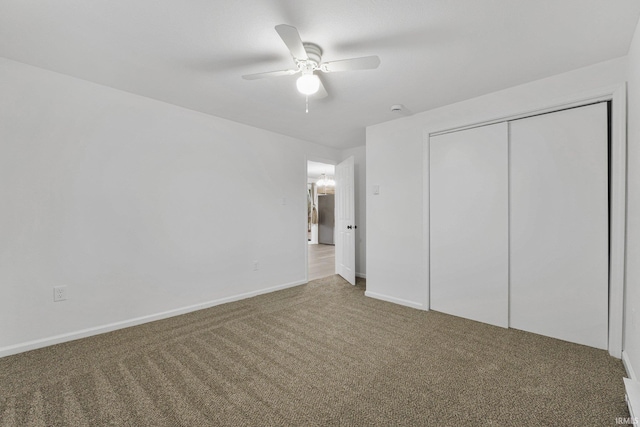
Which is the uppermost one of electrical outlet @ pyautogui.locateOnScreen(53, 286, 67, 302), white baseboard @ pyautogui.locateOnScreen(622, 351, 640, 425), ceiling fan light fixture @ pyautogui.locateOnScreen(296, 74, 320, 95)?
ceiling fan light fixture @ pyautogui.locateOnScreen(296, 74, 320, 95)

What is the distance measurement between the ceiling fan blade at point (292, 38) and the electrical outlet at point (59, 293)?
2764 millimetres

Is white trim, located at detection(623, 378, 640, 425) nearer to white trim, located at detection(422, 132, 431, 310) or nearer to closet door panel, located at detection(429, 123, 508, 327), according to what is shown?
closet door panel, located at detection(429, 123, 508, 327)

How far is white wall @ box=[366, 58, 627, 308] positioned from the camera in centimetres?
285

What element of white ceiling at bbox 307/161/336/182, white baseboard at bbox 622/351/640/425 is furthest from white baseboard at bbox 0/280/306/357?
white ceiling at bbox 307/161/336/182

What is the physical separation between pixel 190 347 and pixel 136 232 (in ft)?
4.31

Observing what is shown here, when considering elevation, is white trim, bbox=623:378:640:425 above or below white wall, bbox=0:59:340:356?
below

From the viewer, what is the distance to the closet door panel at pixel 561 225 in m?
2.32

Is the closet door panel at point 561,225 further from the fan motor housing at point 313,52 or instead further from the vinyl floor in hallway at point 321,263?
the vinyl floor in hallway at point 321,263

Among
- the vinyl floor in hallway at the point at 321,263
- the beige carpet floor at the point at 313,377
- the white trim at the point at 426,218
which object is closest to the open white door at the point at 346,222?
the vinyl floor in hallway at the point at 321,263

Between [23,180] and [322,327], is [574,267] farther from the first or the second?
[23,180]

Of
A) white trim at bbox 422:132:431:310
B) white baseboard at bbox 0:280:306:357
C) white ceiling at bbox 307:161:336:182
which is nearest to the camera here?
white baseboard at bbox 0:280:306:357

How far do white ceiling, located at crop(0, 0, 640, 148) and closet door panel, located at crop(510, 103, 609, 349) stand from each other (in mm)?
519

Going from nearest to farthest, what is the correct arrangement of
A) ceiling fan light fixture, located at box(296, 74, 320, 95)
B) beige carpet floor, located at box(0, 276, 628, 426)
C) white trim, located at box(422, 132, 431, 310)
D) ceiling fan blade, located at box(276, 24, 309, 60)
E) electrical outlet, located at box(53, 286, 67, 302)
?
ceiling fan blade, located at box(276, 24, 309, 60) < beige carpet floor, located at box(0, 276, 628, 426) < ceiling fan light fixture, located at box(296, 74, 320, 95) < electrical outlet, located at box(53, 286, 67, 302) < white trim, located at box(422, 132, 431, 310)

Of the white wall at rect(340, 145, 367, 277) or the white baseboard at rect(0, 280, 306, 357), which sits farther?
the white wall at rect(340, 145, 367, 277)
